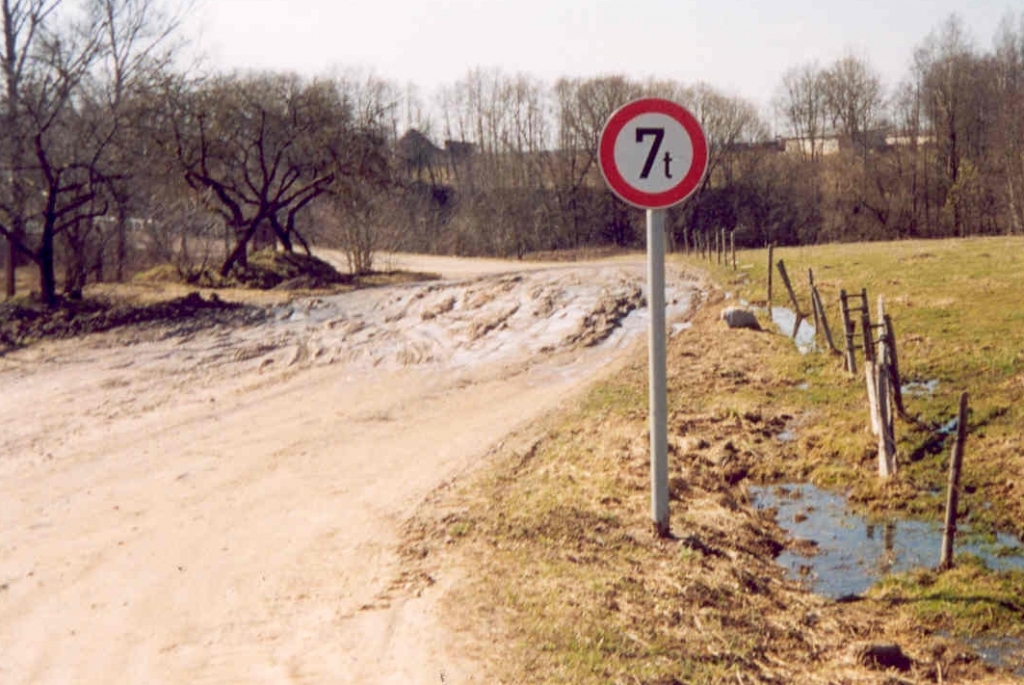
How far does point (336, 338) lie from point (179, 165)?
1348 cm

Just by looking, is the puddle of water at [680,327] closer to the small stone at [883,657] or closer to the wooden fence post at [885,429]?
the wooden fence post at [885,429]

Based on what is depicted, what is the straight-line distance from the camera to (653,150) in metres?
6.51

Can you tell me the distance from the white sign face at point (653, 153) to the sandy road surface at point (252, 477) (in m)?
2.90

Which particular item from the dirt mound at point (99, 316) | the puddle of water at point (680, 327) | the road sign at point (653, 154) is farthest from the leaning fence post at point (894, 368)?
the dirt mound at point (99, 316)

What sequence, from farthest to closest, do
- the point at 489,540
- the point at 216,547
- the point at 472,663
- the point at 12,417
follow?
the point at 12,417 → the point at 216,547 → the point at 489,540 → the point at 472,663

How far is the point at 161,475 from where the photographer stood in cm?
1012

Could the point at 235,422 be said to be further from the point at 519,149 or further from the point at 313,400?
the point at 519,149

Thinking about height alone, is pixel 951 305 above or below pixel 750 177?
below

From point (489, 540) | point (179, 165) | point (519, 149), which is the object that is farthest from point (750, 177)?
point (489, 540)

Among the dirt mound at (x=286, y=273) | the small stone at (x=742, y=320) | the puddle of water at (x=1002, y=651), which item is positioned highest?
the dirt mound at (x=286, y=273)

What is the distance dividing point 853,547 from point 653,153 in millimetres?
3518

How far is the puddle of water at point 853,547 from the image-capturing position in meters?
7.09

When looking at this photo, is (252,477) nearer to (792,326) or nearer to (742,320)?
(742,320)

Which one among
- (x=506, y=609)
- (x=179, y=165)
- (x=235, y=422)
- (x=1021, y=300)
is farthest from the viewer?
(x=179, y=165)
